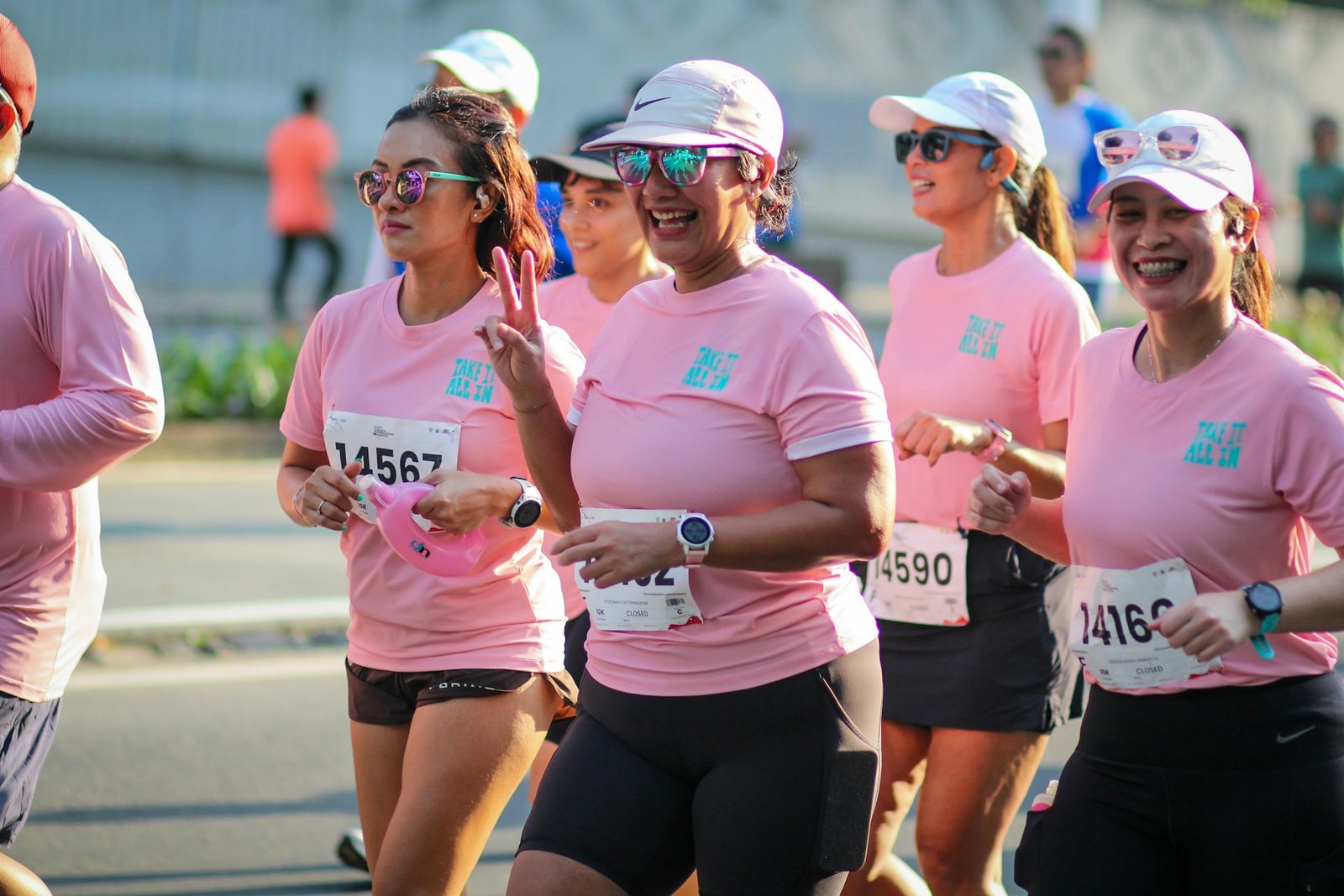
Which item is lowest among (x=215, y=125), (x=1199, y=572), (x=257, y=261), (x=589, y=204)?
(x=257, y=261)

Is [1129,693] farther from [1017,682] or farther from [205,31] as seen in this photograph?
[205,31]

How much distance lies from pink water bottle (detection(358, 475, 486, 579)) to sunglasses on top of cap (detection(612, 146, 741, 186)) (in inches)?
30.8

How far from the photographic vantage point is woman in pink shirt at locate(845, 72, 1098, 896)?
3980 mm

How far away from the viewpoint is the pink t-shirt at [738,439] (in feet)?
9.80

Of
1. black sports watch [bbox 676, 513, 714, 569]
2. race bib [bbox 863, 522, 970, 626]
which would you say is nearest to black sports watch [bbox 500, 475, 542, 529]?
black sports watch [bbox 676, 513, 714, 569]

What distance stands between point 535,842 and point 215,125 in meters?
18.6

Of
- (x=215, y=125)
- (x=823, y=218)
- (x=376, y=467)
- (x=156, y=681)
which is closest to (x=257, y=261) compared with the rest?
(x=215, y=125)

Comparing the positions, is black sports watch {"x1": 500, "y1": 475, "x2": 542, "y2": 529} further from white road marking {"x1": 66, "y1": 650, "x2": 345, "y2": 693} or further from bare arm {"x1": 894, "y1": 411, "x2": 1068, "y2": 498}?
white road marking {"x1": 66, "y1": 650, "x2": 345, "y2": 693}

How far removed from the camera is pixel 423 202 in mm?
3666

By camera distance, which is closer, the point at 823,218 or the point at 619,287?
the point at 619,287

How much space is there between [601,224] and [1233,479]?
2211 mm

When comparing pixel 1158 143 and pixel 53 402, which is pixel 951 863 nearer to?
pixel 1158 143

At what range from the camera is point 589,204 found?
4.75 m

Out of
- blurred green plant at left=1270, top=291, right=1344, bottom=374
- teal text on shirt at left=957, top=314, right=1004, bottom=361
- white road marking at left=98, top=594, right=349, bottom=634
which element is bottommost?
white road marking at left=98, top=594, right=349, bottom=634
